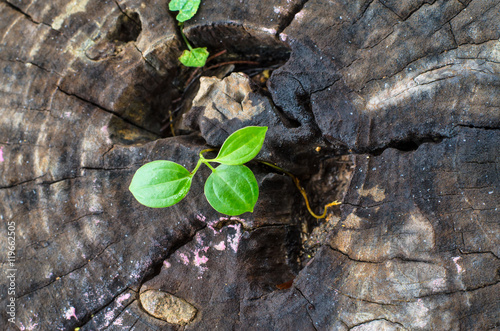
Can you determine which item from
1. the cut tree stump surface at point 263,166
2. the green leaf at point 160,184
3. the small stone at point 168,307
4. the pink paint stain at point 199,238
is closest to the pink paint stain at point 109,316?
the cut tree stump surface at point 263,166

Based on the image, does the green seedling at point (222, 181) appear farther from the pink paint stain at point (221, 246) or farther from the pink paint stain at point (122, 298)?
the pink paint stain at point (122, 298)

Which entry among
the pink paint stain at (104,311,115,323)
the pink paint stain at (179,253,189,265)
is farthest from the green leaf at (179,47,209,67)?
the pink paint stain at (104,311,115,323)

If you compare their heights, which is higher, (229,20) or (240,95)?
(229,20)

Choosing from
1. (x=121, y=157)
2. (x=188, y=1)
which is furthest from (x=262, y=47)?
(x=121, y=157)

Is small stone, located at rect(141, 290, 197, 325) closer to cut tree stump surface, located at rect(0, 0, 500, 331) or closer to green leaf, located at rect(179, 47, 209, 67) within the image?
cut tree stump surface, located at rect(0, 0, 500, 331)

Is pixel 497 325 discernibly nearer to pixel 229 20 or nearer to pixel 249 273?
pixel 249 273

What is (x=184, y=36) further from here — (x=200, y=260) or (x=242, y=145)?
(x=200, y=260)

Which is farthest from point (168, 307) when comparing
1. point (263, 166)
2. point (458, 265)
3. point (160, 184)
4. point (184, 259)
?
point (458, 265)
